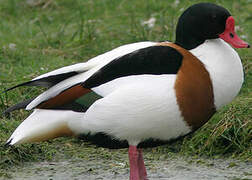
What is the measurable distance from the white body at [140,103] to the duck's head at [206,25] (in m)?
0.06

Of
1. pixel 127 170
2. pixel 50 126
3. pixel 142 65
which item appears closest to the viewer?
pixel 142 65

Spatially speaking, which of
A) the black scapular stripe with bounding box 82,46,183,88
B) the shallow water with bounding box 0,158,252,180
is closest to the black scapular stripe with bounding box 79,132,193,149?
the black scapular stripe with bounding box 82,46,183,88

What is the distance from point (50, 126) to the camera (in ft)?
14.2

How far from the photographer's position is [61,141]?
5465 mm

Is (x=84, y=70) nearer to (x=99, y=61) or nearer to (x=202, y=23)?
(x=99, y=61)

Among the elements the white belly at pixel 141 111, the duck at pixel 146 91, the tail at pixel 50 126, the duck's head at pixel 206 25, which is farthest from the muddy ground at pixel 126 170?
the duck's head at pixel 206 25

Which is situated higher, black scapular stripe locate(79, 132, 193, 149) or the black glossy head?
the black glossy head

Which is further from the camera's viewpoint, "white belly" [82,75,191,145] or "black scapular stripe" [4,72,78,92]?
"black scapular stripe" [4,72,78,92]

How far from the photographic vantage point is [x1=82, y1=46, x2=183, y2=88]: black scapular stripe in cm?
416

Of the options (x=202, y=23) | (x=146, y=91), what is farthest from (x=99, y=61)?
(x=202, y=23)

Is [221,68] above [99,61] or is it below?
below

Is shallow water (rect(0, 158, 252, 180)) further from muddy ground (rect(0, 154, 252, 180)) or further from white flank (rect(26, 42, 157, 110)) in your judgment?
white flank (rect(26, 42, 157, 110))

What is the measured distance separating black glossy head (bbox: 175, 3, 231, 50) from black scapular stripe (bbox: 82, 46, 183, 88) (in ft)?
0.79

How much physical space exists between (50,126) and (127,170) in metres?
0.83
